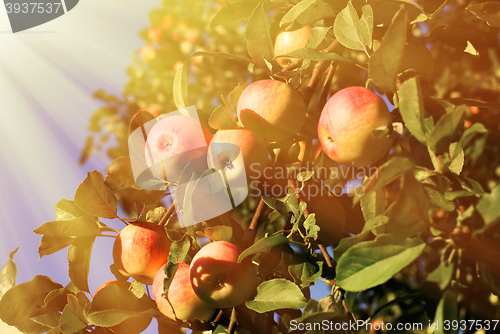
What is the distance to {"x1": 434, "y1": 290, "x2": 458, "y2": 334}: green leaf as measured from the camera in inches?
18.4

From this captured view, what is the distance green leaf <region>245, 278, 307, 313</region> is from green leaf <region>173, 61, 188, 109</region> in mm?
465

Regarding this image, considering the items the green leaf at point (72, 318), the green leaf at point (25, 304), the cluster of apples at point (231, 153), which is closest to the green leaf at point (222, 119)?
the cluster of apples at point (231, 153)

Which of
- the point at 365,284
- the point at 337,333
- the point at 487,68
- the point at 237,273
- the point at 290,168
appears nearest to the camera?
the point at 365,284

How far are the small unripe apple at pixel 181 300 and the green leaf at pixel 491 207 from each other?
549 mm

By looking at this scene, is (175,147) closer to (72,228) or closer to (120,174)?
(120,174)

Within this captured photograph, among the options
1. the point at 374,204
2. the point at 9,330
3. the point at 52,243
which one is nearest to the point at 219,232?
the point at 374,204

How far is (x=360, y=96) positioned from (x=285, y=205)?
24cm

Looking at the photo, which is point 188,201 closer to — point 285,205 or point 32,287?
point 285,205

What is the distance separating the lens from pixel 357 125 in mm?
633

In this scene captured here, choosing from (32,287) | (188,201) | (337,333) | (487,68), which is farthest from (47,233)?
(487,68)

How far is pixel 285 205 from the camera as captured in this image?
68cm

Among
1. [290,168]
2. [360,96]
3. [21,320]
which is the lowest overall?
[21,320]

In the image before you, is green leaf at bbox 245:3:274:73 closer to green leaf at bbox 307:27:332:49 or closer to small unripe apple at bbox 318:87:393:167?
green leaf at bbox 307:27:332:49

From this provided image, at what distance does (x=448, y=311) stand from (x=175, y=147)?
21.5 inches
